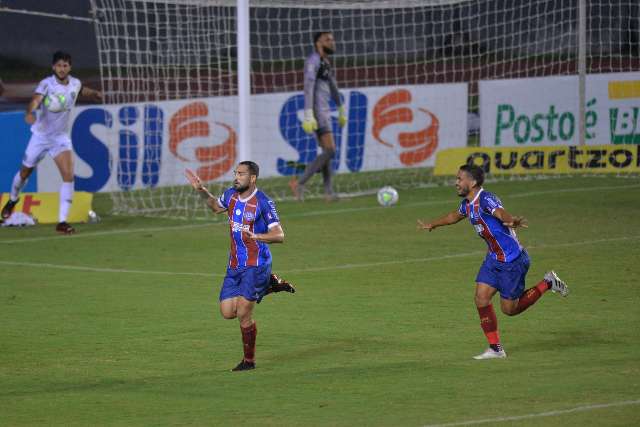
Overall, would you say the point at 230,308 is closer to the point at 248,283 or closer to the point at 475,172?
the point at 248,283

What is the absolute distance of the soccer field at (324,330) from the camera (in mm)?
8078

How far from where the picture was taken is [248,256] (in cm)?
953

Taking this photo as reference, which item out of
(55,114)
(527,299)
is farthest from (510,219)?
(55,114)

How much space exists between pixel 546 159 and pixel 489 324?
13902mm

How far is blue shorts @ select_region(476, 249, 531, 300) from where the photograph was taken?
986 cm

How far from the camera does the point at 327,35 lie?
1906 cm

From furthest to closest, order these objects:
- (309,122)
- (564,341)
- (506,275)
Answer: (309,122), (564,341), (506,275)

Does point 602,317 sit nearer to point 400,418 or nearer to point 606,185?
point 400,418

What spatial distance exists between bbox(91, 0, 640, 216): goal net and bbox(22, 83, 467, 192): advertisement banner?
2 centimetres

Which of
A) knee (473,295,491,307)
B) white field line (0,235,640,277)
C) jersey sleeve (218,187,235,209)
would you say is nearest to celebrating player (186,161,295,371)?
jersey sleeve (218,187,235,209)

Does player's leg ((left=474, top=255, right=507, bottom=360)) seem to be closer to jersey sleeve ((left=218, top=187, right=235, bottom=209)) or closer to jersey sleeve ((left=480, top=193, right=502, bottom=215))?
jersey sleeve ((left=480, top=193, right=502, bottom=215))

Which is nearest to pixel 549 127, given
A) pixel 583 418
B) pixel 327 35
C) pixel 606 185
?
pixel 606 185

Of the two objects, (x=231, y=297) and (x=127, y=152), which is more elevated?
(x=127, y=152)

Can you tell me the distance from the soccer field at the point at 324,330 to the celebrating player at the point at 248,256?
0.40 metres
